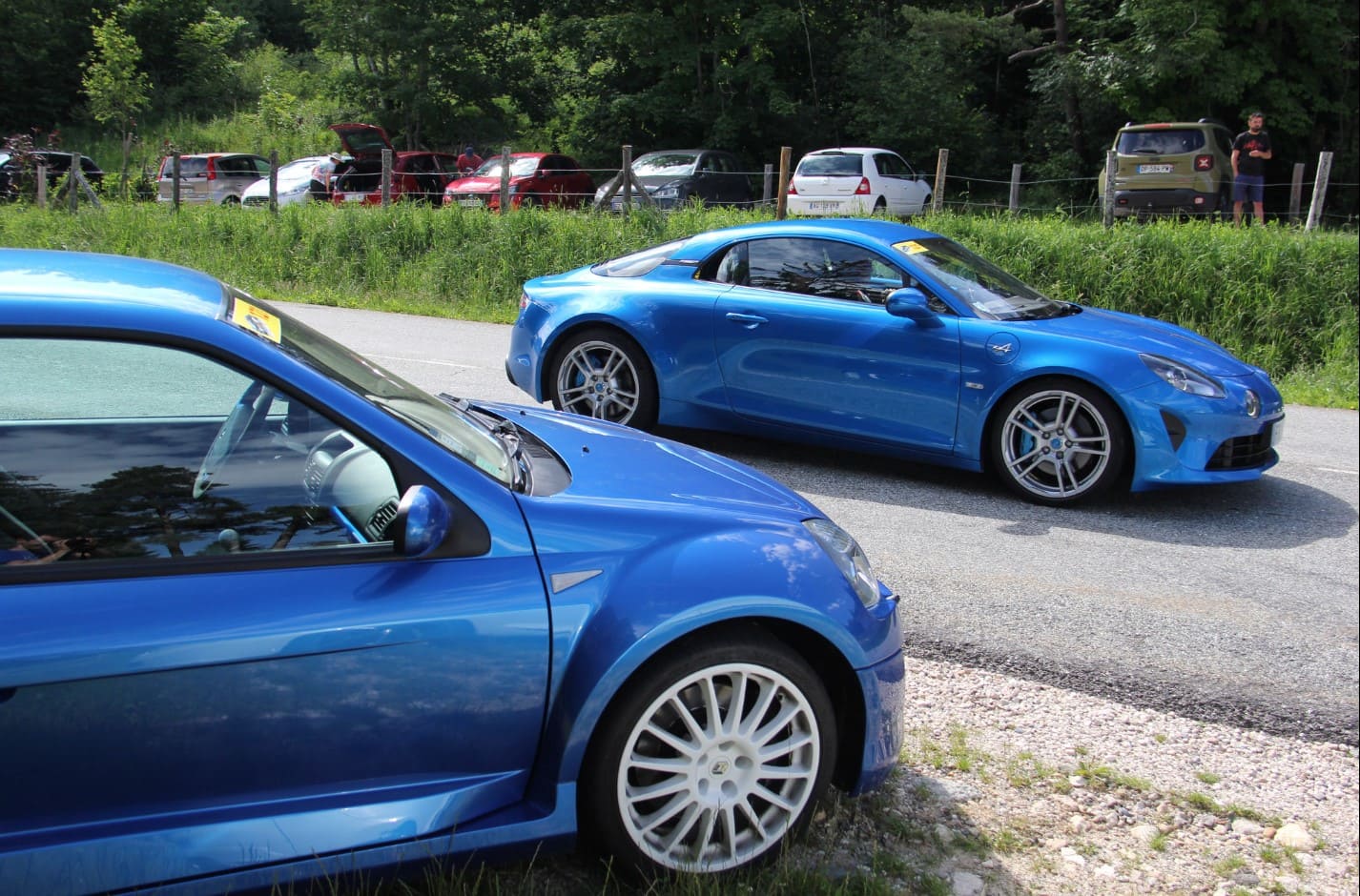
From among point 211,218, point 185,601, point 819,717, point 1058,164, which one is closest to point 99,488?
point 185,601

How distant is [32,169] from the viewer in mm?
24453

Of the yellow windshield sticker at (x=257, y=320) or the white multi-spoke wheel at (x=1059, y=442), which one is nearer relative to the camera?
the yellow windshield sticker at (x=257, y=320)

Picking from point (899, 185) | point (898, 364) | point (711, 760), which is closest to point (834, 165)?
point (899, 185)

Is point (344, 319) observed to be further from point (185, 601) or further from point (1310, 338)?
point (185, 601)

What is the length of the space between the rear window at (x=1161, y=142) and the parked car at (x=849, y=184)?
12.4ft

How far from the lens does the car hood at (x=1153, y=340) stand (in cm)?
624

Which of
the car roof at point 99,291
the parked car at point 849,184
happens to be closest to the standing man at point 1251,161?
the parked car at point 849,184

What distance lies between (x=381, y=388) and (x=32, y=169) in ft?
84.3

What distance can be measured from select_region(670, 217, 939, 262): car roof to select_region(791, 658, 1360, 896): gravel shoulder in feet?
10.9

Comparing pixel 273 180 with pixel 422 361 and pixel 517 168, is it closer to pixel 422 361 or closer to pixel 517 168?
pixel 517 168

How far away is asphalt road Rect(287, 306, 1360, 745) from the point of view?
4.20 meters

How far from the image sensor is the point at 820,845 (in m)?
3.03

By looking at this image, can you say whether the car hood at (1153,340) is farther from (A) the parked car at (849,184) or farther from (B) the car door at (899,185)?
(B) the car door at (899,185)

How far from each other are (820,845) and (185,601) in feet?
5.52
